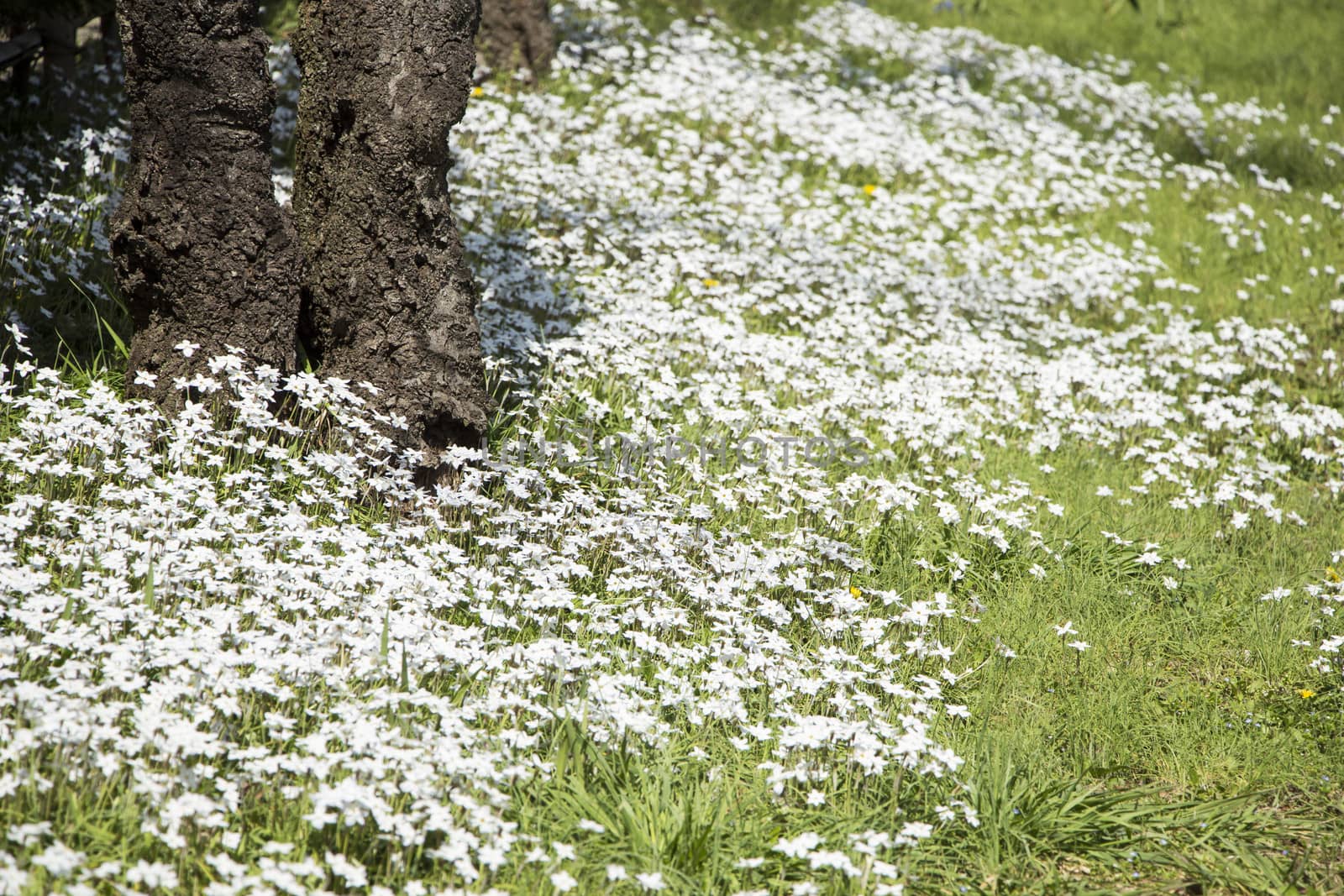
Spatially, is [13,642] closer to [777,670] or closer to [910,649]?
[777,670]

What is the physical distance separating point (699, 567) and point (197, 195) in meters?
3.00

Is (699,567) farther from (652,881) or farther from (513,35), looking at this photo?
(513,35)

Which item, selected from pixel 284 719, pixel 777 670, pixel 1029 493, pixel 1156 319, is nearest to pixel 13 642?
pixel 284 719

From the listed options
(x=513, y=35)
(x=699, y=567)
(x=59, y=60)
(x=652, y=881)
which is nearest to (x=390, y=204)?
(x=699, y=567)

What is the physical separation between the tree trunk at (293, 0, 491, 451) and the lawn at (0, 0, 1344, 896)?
305 millimetres

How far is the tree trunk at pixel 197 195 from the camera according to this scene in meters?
5.01

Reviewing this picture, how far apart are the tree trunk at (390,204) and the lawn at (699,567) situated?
1.00ft

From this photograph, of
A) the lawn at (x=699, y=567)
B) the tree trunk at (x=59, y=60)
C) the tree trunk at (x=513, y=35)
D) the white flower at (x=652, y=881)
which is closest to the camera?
the white flower at (x=652, y=881)

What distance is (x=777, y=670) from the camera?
454cm

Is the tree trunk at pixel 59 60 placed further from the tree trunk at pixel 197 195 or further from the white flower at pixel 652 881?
the white flower at pixel 652 881

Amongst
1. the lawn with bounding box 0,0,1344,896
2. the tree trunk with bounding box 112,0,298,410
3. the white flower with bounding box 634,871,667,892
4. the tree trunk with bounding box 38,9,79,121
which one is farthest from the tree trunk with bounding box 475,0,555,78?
the white flower with bounding box 634,871,667,892

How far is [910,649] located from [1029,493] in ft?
6.97

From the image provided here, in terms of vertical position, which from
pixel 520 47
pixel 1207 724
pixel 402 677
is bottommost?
pixel 1207 724

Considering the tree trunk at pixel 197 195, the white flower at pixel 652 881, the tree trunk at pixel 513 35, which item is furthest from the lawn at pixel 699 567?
the tree trunk at pixel 513 35
